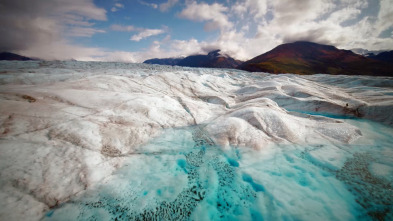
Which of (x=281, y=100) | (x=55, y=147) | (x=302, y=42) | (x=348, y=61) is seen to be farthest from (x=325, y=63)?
(x=55, y=147)

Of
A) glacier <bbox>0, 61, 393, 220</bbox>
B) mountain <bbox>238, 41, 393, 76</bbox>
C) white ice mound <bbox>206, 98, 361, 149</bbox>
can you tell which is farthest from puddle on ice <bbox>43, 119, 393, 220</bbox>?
mountain <bbox>238, 41, 393, 76</bbox>

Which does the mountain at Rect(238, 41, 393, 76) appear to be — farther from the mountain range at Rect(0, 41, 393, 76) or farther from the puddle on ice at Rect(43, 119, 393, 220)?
the puddle on ice at Rect(43, 119, 393, 220)

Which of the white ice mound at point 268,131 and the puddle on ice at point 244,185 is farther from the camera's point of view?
the white ice mound at point 268,131

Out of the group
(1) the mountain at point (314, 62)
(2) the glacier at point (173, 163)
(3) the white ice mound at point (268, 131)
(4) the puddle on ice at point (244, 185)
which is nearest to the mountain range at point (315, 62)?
(1) the mountain at point (314, 62)

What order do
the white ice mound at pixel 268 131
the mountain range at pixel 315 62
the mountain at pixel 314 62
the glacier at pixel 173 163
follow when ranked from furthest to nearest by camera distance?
the mountain at pixel 314 62
the mountain range at pixel 315 62
the white ice mound at pixel 268 131
the glacier at pixel 173 163

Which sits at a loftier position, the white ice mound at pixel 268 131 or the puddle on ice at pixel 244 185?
the white ice mound at pixel 268 131

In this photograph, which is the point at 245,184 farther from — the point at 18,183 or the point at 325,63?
the point at 325,63

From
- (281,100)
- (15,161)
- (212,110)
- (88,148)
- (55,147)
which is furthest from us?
(281,100)

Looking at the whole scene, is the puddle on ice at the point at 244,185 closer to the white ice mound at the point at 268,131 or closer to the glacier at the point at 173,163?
the glacier at the point at 173,163
